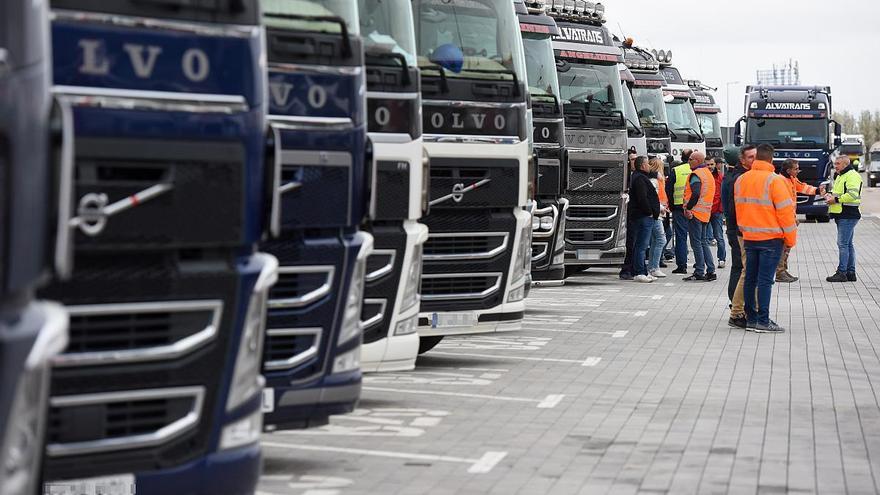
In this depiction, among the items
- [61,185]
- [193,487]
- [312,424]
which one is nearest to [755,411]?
[312,424]

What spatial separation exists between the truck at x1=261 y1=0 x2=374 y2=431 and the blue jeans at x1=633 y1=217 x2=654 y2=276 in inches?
659

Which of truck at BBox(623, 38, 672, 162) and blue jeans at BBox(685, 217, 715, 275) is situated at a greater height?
Result: truck at BBox(623, 38, 672, 162)

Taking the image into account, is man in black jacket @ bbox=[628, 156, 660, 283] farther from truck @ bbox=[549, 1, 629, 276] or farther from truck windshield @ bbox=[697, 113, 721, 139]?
truck windshield @ bbox=[697, 113, 721, 139]

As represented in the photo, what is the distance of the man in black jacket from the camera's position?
84.6ft

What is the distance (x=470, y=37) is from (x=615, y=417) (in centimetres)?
390

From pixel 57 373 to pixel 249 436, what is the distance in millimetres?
998

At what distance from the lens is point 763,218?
18.0m

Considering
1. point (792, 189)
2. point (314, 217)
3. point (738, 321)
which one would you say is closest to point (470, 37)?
point (314, 217)

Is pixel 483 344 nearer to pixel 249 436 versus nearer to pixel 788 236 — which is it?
pixel 788 236

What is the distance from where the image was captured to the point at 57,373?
250 inches

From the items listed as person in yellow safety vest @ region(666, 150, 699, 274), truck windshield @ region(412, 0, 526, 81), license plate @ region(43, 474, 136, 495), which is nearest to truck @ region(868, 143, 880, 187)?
person in yellow safety vest @ region(666, 150, 699, 274)

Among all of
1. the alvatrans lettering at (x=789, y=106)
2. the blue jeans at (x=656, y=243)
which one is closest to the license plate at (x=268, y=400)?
the blue jeans at (x=656, y=243)

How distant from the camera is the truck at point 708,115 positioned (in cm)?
4825

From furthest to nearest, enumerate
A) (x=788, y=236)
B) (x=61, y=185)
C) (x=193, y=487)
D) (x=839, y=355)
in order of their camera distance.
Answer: (x=788, y=236), (x=839, y=355), (x=193, y=487), (x=61, y=185)
